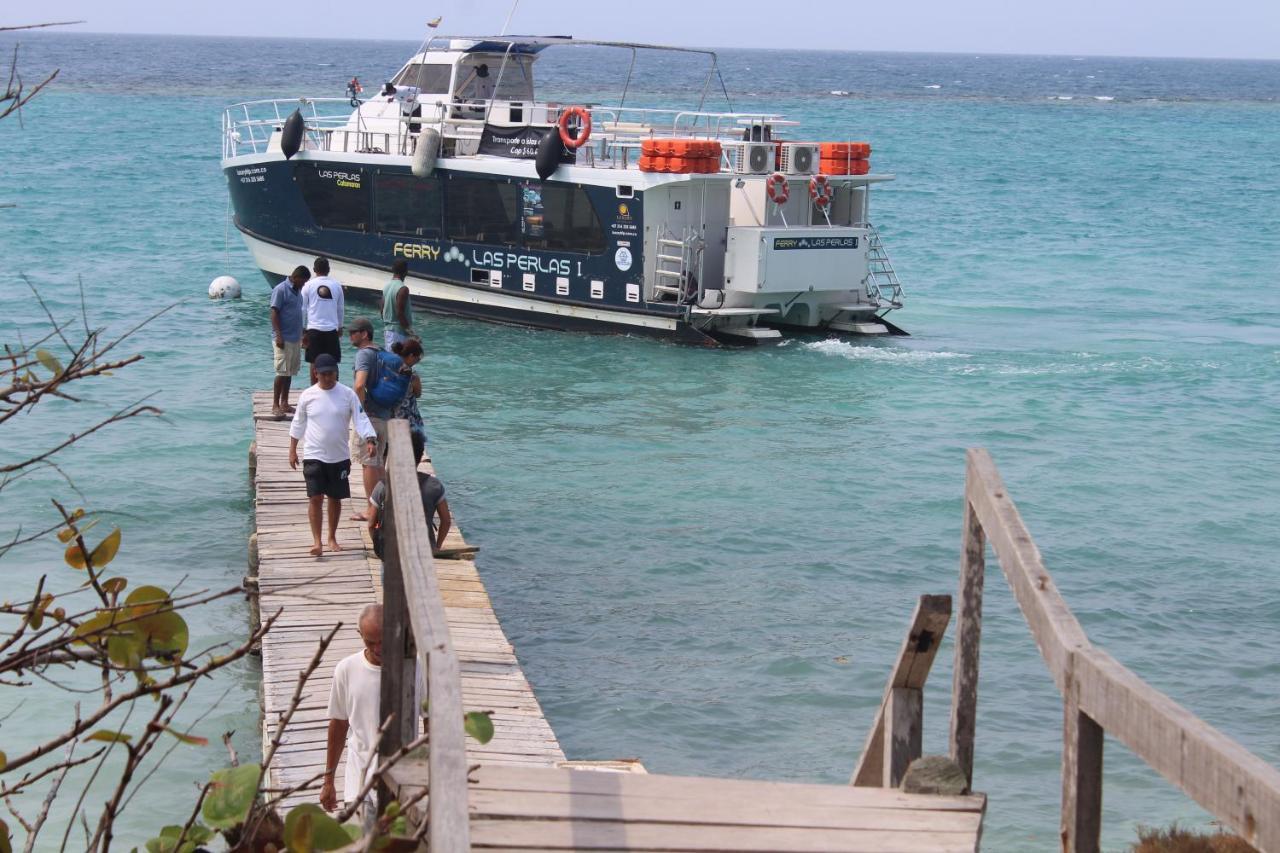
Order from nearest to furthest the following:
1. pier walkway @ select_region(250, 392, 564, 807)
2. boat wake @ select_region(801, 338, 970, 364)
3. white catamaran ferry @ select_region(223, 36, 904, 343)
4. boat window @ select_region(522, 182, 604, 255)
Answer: pier walkway @ select_region(250, 392, 564, 807)
white catamaran ferry @ select_region(223, 36, 904, 343)
boat window @ select_region(522, 182, 604, 255)
boat wake @ select_region(801, 338, 970, 364)

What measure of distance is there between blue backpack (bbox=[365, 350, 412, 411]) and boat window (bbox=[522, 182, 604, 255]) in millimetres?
10368

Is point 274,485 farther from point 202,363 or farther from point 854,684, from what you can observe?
point 202,363

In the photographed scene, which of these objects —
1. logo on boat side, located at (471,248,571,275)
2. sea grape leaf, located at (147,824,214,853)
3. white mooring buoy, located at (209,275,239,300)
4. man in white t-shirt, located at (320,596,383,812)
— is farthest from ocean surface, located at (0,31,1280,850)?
man in white t-shirt, located at (320,596,383,812)

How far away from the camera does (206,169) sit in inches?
2013

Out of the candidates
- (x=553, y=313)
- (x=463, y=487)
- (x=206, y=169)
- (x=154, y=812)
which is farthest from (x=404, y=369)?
(x=206, y=169)

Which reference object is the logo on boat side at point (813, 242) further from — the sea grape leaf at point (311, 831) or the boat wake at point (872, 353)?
the sea grape leaf at point (311, 831)

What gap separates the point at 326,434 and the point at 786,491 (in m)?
6.47

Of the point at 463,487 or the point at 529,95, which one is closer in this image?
the point at 463,487

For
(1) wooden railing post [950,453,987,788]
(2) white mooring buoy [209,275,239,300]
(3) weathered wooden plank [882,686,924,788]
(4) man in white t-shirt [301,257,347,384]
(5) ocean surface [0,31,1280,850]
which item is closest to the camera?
(1) wooden railing post [950,453,987,788]

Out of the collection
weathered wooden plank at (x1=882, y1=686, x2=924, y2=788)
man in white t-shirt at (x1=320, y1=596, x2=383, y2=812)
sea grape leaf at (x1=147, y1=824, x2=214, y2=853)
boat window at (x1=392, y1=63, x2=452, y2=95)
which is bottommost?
man in white t-shirt at (x1=320, y1=596, x2=383, y2=812)

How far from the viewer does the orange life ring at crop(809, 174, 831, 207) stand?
21.2 m

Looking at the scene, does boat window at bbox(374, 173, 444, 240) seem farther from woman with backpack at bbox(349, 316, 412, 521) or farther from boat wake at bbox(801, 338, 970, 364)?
woman with backpack at bbox(349, 316, 412, 521)

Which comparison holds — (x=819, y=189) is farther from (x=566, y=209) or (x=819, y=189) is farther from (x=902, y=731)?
(x=902, y=731)

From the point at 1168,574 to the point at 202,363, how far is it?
43.9ft
